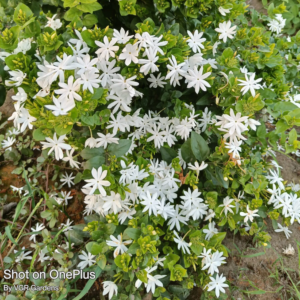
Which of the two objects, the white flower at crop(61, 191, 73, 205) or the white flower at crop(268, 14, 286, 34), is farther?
the white flower at crop(268, 14, 286, 34)

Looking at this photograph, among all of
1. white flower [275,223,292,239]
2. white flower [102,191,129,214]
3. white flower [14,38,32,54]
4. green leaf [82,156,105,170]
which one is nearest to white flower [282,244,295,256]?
white flower [275,223,292,239]

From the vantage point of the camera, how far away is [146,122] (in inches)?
66.2

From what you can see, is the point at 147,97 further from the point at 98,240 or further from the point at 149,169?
the point at 98,240

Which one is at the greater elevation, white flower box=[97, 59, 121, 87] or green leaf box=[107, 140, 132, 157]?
white flower box=[97, 59, 121, 87]

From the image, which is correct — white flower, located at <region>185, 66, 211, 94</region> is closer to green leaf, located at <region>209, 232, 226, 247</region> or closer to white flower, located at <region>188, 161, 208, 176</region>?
white flower, located at <region>188, 161, 208, 176</region>

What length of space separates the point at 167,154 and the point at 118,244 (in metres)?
0.68

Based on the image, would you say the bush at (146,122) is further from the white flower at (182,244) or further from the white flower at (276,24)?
the white flower at (276,24)

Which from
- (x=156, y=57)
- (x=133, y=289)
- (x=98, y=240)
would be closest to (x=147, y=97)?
(x=156, y=57)

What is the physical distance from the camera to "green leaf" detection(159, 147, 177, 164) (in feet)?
5.61

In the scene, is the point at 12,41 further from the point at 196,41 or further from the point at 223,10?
the point at 223,10

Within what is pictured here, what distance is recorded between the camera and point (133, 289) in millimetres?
1443

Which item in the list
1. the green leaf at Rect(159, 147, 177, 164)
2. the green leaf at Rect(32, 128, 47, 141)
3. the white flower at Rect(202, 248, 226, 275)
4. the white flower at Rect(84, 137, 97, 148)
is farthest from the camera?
the green leaf at Rect(159, 147, 177, 164)

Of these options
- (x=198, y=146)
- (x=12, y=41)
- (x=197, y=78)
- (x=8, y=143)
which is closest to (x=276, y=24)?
(x=197, y=78)

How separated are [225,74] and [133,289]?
1.37m
